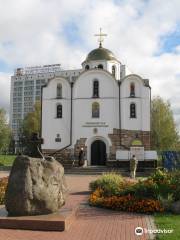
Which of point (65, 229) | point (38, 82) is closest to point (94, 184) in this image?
point (65, 229)

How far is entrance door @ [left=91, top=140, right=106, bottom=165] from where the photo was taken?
4069cm

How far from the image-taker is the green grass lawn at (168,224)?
9.23 m

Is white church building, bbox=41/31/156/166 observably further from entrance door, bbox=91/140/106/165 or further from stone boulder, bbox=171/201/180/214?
stone boulder, bbox=171/201/180/214

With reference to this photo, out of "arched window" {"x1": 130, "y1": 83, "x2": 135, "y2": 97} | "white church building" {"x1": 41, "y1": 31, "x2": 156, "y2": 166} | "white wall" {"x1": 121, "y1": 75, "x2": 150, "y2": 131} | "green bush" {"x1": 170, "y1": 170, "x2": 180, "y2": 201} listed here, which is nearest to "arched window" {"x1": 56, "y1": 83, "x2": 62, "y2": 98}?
"white church building" {"x1": 41, "y1": 31, "x2": 156, "y2": 166}

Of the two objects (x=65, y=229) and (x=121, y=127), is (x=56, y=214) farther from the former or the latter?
(x=121, y=127)

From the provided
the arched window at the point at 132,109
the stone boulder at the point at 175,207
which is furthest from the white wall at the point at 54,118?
A: the stone boulder at the point at 175,207

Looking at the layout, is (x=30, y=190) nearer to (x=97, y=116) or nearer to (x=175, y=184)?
(x=175, y=184)

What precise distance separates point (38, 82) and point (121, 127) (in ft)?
350

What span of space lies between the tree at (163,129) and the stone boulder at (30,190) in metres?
46.0

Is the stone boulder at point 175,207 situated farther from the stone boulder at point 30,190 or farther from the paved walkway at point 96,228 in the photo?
the stone boulder at point 30,190

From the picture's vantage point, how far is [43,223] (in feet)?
33.0

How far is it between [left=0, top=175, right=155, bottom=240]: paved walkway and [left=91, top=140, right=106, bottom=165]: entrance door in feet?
88.4

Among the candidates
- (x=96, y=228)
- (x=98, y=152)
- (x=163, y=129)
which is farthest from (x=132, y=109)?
(x=96, y=228)

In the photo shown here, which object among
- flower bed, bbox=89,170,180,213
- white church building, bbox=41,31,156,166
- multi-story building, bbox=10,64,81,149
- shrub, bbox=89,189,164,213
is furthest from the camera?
multi-story building, bbox=10,64,81,149
